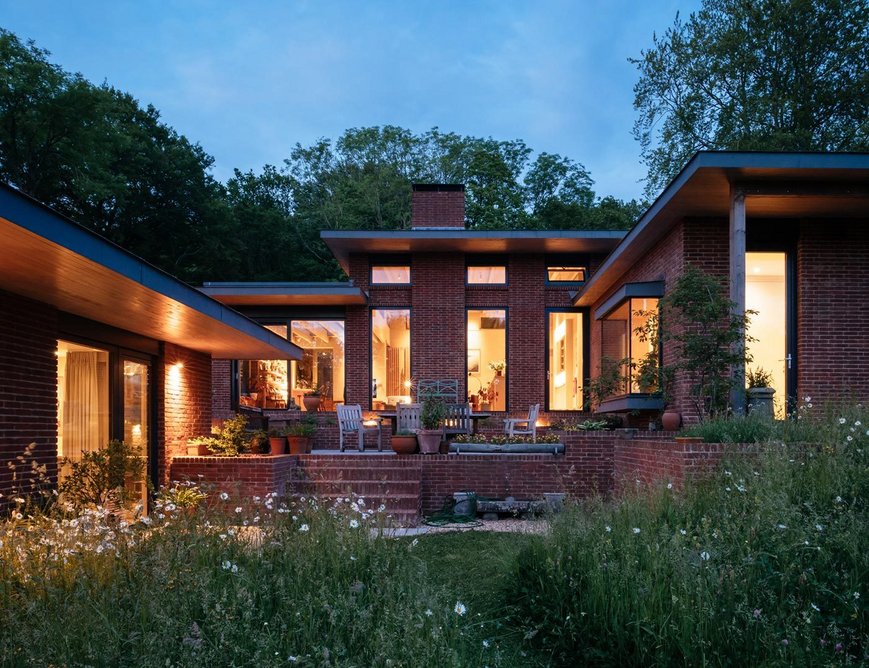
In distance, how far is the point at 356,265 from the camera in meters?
16.1

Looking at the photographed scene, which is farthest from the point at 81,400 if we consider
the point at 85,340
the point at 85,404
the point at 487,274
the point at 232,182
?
the point at 232,182

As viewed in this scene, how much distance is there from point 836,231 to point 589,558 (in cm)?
767

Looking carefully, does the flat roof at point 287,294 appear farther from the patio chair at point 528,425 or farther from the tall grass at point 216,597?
the tall grass at point 216,597

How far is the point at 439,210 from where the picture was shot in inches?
650

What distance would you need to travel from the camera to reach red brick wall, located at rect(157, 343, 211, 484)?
33.3 feet

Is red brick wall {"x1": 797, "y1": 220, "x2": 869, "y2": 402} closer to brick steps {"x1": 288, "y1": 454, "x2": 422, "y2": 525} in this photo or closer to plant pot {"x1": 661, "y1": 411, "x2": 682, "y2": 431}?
plant pot {"x1": 661, "y1": 411, "x2": 682, "y2": 431}

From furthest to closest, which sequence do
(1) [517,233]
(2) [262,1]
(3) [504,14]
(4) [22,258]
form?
(2) [262,1] → (3) [504,14] → (1) [517,233] → (4) [22,258]

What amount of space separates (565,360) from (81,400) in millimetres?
10756

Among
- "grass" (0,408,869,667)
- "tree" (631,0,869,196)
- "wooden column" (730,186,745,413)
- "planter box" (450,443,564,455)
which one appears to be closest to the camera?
"grass" (0,408,869,667)

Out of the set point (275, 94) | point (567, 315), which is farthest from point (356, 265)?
point (275, 94)

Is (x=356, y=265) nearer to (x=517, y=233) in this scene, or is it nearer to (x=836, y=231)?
(x=517, y=233)

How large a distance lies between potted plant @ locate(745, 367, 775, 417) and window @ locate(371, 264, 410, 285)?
26.8 ft

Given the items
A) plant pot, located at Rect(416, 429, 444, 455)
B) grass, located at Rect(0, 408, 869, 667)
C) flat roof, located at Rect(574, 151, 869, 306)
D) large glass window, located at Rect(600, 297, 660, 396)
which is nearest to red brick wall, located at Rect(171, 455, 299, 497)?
plant pot, located at Rect(416, 429, 444, 455)

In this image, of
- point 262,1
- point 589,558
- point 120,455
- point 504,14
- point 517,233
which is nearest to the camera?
point 589,558
